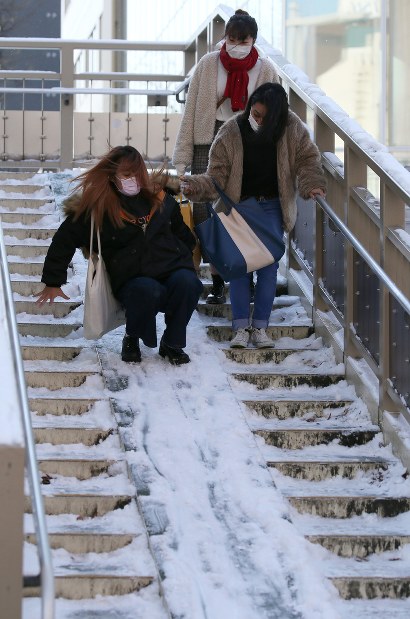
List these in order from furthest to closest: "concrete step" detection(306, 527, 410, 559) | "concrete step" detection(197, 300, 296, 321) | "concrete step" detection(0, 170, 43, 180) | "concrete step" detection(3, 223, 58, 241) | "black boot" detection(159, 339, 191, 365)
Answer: "concrete step" detection(0, 170, 43, 180)
"concrete step" detection(3, 223, 58, 241)
"concrete step" detection(197, 300, 296, 321)
"black boot" detection(159, 339, 191, 365)
"concrete step" detection(306, 527, 410, 559)

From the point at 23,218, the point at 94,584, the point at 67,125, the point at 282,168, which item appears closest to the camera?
the point at 94,584

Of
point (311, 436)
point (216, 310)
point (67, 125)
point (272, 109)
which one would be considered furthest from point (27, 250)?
point (67, 125)

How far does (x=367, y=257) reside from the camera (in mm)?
6055

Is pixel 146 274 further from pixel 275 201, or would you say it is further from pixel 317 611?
pixel 317 611

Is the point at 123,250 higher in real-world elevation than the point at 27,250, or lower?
higher

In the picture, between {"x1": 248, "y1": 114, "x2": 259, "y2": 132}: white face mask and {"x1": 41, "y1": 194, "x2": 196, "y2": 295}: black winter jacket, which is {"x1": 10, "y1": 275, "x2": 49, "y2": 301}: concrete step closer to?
{"x1": 41, "y1": 194, "x2": 196, "y2": 295}: black winter jacket

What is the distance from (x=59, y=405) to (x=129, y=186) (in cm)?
125

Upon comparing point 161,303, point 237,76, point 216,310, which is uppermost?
point 237,76

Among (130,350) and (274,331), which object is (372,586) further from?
(274,331)

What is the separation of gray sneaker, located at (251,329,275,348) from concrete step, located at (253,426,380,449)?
2.92 ft

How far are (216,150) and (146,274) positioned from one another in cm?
85

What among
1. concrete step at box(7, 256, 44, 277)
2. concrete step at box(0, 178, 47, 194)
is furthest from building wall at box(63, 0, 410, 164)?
concrete step at box(7, 256, 44, 277)

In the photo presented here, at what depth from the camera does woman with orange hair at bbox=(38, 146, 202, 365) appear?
253 inches

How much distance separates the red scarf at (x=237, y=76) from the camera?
747 cm
